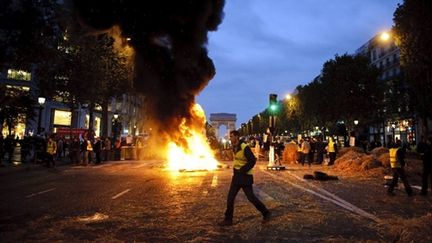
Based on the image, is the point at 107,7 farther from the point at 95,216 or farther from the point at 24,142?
the point at 95,216

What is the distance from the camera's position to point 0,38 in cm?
1522

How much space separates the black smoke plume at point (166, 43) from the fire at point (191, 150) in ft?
2.08

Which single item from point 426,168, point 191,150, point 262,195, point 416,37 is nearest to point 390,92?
point 416,37

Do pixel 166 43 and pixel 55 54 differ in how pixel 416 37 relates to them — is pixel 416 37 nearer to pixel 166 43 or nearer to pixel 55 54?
pixel 166 43

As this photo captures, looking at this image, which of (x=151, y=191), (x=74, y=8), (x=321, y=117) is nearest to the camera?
(x=151, y=191)

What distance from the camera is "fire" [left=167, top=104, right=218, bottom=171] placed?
23203mm

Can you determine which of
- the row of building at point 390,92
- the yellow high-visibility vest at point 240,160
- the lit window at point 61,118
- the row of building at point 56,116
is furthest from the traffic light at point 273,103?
the lit window at point 61,118

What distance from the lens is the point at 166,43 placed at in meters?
21.8

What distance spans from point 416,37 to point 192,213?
779 inches

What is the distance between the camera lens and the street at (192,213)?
20.2ft

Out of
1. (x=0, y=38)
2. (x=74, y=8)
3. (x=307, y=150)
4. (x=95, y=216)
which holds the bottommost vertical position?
(x=95, y=216)

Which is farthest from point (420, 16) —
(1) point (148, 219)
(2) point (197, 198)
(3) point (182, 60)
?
(1) point (148, 219)

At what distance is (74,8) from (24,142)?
952cm

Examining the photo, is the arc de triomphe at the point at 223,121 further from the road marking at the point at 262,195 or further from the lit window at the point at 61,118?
the road marking at the point at 262,195
